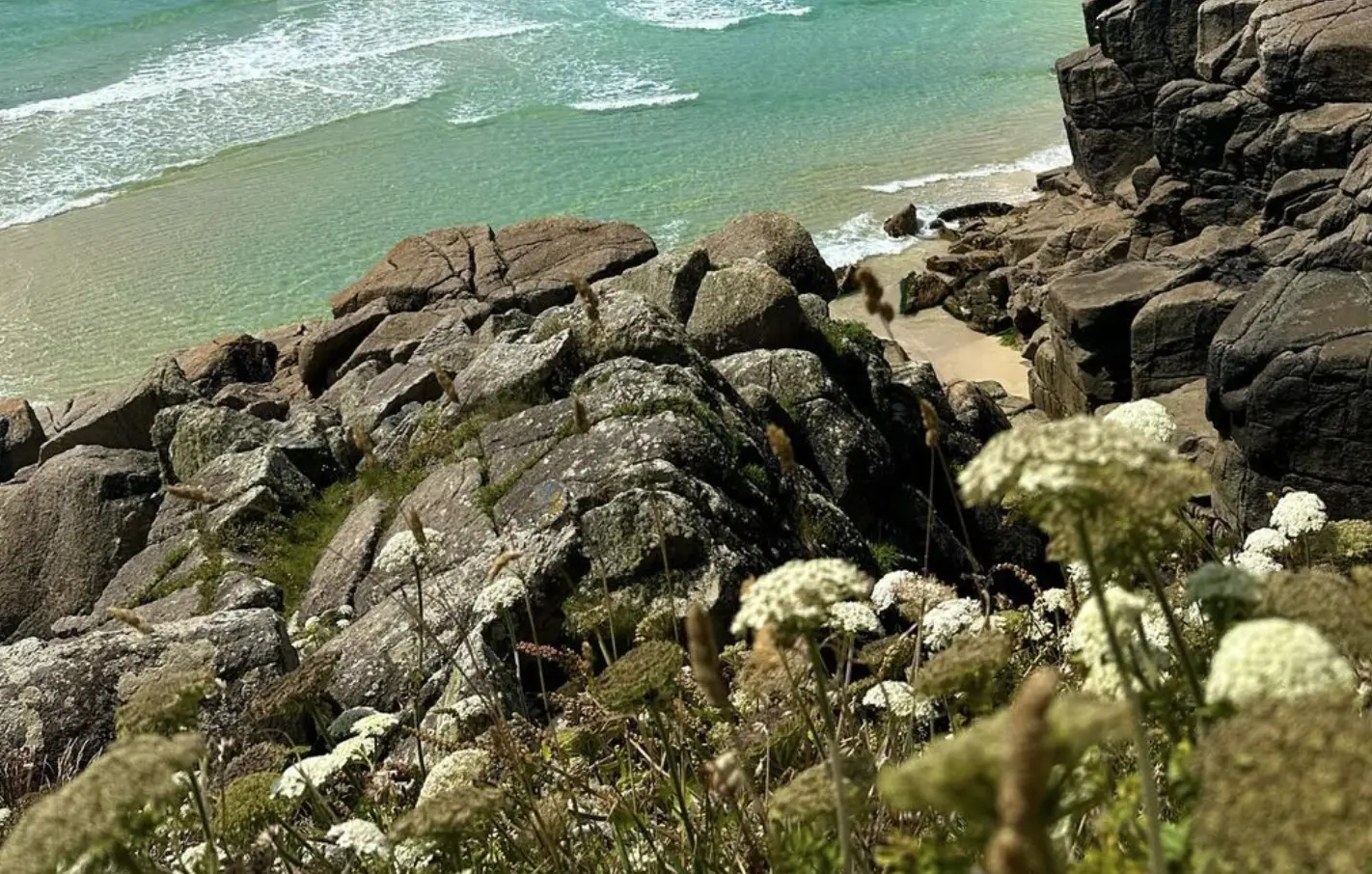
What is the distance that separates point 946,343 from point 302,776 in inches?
791

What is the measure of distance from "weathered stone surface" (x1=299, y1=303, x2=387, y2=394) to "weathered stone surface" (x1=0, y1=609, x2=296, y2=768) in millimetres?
12458

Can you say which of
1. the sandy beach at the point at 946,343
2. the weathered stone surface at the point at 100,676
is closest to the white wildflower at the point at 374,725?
the weathered stone surface at the point at 100,676

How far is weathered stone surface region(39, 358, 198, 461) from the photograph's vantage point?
55.6ft

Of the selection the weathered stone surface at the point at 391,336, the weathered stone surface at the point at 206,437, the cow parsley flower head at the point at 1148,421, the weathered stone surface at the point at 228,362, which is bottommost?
the weathered stone surface at the point at 228,362

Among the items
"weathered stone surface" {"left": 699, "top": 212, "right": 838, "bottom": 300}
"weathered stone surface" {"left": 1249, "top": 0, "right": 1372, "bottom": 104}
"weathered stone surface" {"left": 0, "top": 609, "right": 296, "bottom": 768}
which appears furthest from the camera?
"weathered stone surface" {"left": 1249, "top": 0, "right": 1372, "bottom": 104}

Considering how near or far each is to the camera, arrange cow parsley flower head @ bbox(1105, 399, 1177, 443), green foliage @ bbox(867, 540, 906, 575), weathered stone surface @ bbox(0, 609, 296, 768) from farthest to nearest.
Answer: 1. green foliage @ bbox(867, 540, 906, 575)
2. weathered stone surface @ bbox(0, 609, 296, 768)
3. cow parsley flower head @ bbox(1105, 399, 1177, 443)

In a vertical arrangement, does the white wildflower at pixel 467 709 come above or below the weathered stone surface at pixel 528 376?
above

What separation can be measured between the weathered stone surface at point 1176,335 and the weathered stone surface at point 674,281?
6082 millimetres

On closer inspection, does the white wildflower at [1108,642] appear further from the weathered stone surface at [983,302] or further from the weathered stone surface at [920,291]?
the weathered stone surface at [920,291]

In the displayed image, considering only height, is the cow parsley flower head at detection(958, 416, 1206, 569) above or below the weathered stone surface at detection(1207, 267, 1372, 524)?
above

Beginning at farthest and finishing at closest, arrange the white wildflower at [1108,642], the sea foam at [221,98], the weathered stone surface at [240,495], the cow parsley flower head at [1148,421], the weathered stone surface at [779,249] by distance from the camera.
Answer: the sea foam at [221,98]
the weathered stone surface at [779,249]
the weathered stone surface at [240,495]
the cow parsley flower head at [1148,421]
the white wildflower at [1108,642]

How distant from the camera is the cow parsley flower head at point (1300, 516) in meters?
4.92

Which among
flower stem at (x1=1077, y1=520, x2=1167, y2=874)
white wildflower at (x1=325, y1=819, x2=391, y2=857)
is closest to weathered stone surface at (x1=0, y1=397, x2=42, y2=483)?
white wildflower at (x1=325, y1=819, x2=391, y2=857)

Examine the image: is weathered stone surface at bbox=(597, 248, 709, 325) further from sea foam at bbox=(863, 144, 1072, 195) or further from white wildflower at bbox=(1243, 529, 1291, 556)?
sea foam at bbox=(863, 144, 1072, 195)
